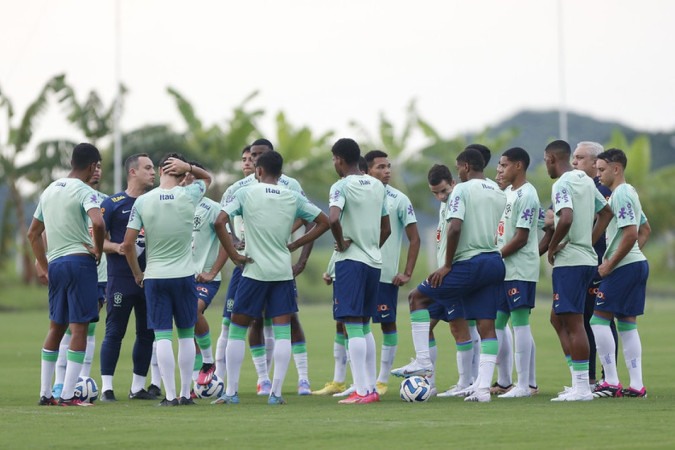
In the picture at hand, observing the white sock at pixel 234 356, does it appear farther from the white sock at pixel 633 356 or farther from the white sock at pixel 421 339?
the white sock at pixel 633 356

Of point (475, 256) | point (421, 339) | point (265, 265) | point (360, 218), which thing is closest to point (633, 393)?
point (475, 256)

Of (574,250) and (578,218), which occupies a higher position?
(578,218)

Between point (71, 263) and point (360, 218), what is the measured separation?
9.56ft

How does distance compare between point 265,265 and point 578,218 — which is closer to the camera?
point 265,265

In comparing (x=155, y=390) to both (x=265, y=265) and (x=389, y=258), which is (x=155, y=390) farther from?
(x=389, y=258)

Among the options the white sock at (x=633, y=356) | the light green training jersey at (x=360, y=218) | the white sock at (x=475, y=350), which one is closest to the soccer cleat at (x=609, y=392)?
the white sock at (x=633, y=356)

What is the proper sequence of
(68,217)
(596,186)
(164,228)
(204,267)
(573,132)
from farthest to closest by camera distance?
(573,132), (204,267), (596,186), (68,217), (164,228)

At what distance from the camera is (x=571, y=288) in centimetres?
1246

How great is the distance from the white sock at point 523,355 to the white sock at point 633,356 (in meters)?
0.98

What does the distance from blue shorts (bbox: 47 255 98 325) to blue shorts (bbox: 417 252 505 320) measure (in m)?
3.49

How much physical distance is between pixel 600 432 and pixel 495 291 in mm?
3437

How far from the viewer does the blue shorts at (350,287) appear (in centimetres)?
1264

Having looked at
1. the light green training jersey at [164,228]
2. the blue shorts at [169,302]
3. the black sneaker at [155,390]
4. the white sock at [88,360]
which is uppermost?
the light green training jersey at [164,228]

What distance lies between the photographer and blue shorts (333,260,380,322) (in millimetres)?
12641
